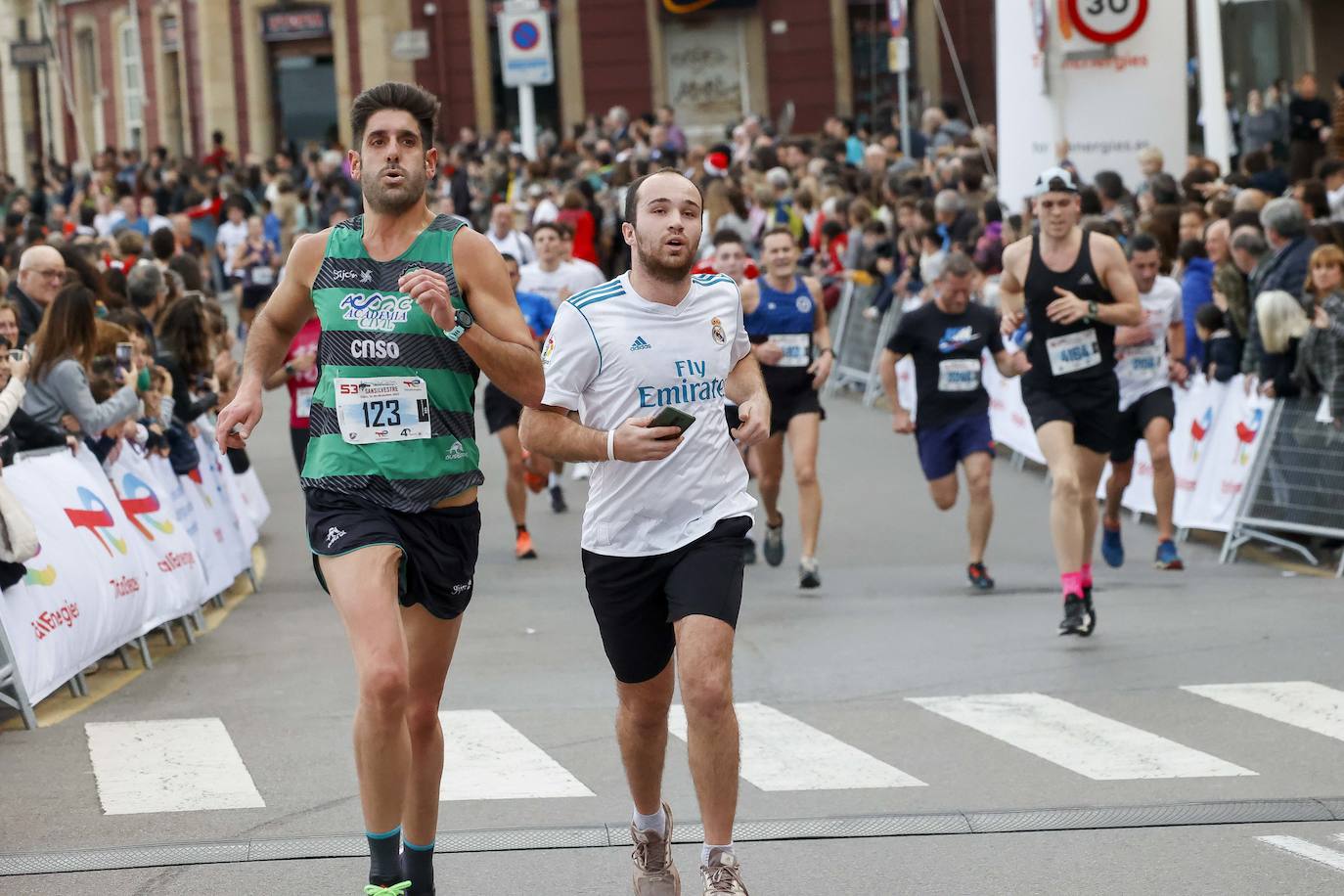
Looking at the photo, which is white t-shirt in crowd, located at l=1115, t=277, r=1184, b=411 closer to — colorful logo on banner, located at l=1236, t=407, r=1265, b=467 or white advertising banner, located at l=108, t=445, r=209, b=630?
colorful logo on banner, located at l=1236, t=407, r=1265, b=467

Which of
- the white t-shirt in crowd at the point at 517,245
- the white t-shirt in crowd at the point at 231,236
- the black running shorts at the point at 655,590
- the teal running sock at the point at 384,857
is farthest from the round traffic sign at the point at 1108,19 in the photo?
the teal running sock at the point at 384,857

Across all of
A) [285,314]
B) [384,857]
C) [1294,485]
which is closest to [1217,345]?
[1294,485]

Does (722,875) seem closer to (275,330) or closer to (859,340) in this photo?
(275,330)

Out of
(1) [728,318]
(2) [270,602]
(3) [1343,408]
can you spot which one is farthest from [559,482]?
(1) [728,318]

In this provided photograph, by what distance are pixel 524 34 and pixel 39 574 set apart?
19178 millimetres

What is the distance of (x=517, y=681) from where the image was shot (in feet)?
32.8

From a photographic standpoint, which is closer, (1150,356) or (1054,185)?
(1054,185)

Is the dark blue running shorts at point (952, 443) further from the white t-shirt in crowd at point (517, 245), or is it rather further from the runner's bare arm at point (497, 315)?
the runner's bare arm at point (497, 315)

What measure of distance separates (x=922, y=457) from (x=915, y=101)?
31074 millimetres

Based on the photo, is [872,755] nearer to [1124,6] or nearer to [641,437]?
[641,437]

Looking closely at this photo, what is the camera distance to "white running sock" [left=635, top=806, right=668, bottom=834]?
6137mm

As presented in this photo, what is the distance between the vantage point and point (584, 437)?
19.5 feet

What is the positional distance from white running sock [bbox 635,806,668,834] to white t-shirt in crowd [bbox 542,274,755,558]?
0.72 metres

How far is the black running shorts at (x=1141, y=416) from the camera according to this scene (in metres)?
12.6
